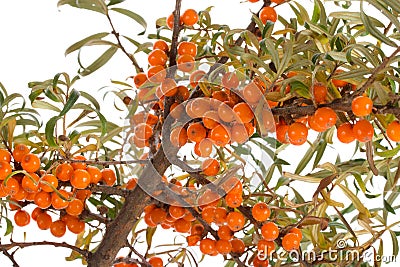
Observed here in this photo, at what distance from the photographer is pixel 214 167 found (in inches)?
33.8

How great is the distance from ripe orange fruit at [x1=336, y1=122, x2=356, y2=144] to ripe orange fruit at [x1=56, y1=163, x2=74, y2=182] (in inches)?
15.6

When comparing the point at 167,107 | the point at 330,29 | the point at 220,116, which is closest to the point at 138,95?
the point at 167,107

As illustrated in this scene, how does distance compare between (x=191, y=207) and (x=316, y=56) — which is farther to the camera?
(x=191, y=207)

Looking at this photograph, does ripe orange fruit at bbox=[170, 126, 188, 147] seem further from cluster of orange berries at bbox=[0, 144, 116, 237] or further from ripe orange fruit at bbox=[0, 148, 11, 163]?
ripe orange fruit at bbox=[0, 148, 11, 163]

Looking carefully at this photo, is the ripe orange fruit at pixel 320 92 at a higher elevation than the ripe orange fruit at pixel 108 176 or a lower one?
higher

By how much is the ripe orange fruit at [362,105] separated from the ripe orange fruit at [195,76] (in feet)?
0.71

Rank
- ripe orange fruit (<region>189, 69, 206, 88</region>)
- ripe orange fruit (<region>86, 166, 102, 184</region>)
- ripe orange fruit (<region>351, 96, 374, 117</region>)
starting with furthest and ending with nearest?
1. ripe orange fruit (<region>86, 166, 102, 184</region>)
2. ripe orange fruit (<region>189, 69, 206, 88</region>)
3. ripe orange fruit (<region>351, 96, 374, 117</region>)

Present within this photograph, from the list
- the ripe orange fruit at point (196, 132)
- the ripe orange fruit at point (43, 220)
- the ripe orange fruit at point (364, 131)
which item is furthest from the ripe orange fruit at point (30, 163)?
the ripe orange fruit at point (364, 131)

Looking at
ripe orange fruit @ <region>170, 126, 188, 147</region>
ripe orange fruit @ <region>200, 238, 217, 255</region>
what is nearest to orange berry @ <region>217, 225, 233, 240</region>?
ripe orange fruit @ <region>200, 238, 217, 255</region>

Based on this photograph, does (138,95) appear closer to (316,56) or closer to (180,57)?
(180,57)

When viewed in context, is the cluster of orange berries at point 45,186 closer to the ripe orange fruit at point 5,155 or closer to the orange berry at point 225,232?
the ripe orange fruit at point 5,155

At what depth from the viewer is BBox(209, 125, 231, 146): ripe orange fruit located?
0.74 metres

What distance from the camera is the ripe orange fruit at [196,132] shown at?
77 centimetres

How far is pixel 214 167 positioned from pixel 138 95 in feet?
0.50
